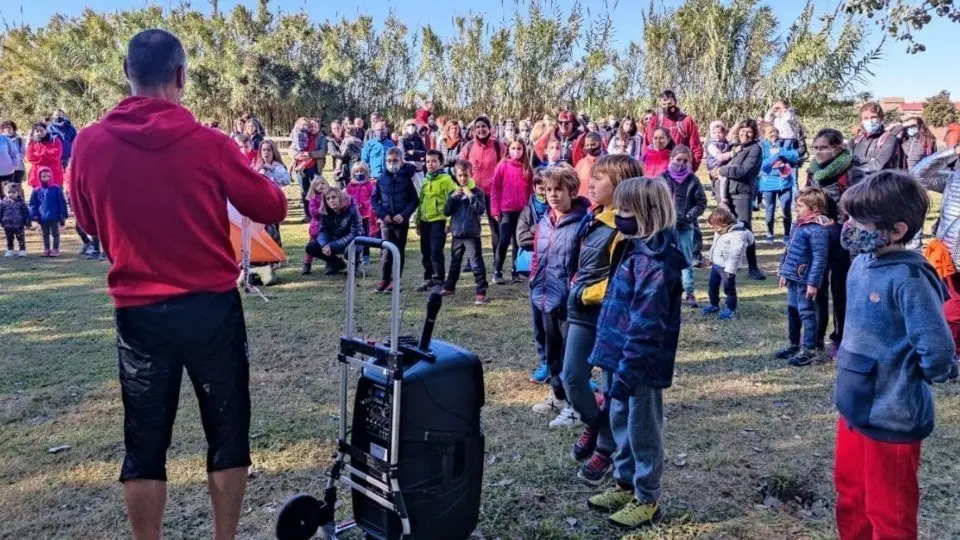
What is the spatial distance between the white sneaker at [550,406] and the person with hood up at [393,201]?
13.6 feet

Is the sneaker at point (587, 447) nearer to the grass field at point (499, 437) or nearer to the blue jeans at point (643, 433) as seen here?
A: the grass field at point (499, 437)

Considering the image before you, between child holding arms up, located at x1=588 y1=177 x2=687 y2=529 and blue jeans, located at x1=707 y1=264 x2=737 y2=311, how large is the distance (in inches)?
163

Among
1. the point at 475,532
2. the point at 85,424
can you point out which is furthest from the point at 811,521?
the point at 85,424

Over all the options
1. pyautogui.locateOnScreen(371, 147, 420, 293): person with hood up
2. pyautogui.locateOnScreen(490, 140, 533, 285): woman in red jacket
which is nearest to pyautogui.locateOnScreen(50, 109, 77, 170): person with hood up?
pyautogui.locateOnScreen(371, 147, 420, 293): person with hood up

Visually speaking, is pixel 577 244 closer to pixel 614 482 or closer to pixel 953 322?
pixel 614 482

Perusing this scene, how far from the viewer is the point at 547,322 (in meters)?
4.91

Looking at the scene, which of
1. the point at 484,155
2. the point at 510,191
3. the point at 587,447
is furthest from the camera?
the point at 484,155

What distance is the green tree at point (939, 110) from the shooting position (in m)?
29.1

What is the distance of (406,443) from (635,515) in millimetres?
1266

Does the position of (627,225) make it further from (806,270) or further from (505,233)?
(505,233)

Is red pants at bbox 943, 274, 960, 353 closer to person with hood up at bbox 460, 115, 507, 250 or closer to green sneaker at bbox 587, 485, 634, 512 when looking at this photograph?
green sneaker at bbox 587, 485, 634, 512

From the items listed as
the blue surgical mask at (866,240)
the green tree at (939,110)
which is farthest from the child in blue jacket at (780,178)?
the green tree at (939,110)

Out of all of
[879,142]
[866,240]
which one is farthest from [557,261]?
[879,142]

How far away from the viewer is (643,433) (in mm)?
3492
